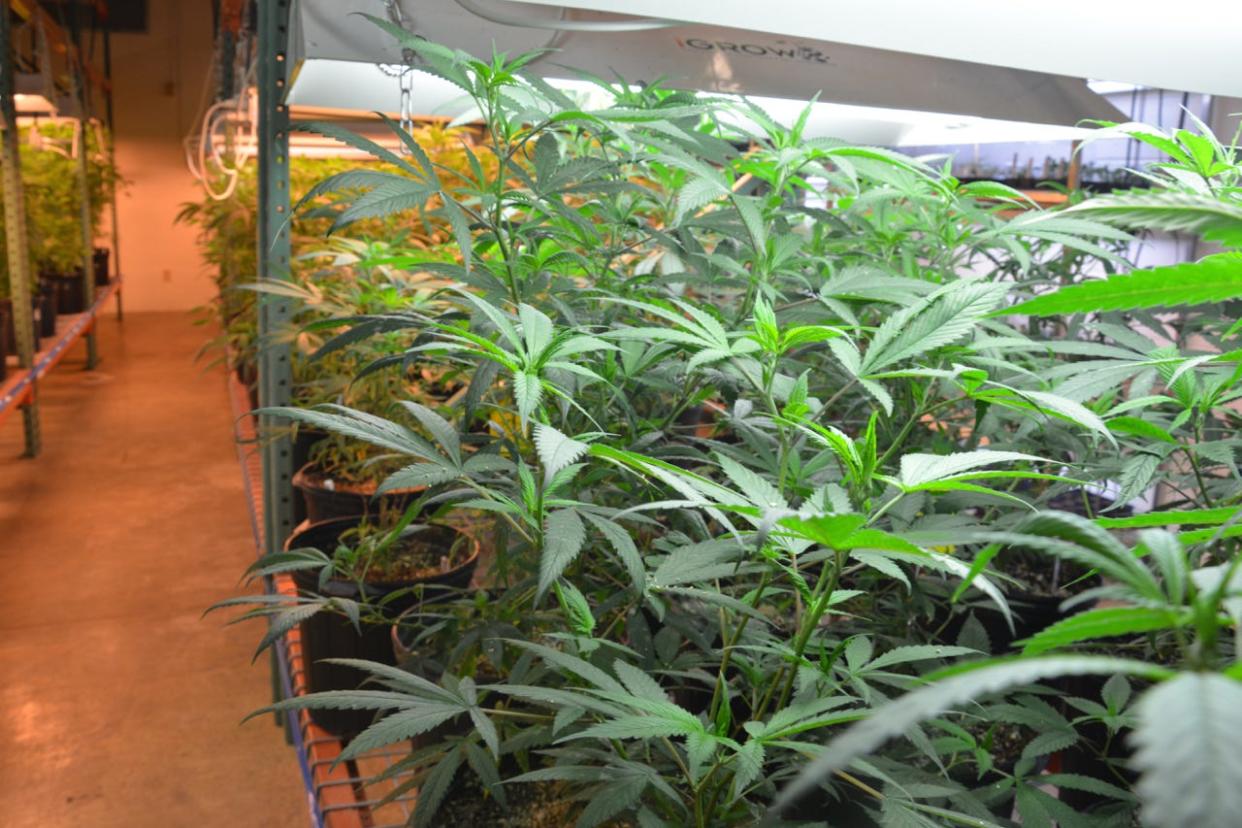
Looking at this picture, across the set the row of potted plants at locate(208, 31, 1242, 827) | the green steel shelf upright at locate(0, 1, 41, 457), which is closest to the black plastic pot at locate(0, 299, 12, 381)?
the green steel shelf upright at locate(0, 1, 41, 457)

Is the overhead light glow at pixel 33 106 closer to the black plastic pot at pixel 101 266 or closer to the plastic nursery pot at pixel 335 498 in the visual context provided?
the black plastic pot at pixel 101 266

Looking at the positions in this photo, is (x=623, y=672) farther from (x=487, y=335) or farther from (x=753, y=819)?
(x=487, y=335)

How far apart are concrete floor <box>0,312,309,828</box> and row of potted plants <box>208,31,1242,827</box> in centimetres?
117

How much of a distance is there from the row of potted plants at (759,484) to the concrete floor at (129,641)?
117 cm

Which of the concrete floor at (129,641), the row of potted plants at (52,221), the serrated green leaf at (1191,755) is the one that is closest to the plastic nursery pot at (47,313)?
the row of potted plants at (52,221)

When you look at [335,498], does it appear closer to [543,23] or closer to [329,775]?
[329,775]

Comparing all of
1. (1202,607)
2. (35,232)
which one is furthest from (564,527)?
(35,232)

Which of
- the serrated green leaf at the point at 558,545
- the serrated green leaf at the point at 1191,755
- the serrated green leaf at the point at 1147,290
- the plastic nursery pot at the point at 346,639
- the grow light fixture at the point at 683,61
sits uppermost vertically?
the grow light fixture at the point at 683,61

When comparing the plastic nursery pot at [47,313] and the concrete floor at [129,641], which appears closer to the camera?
the concrete floor at [129,641]

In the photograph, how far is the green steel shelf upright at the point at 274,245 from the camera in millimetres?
1509

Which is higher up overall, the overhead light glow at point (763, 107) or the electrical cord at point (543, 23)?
the electrical cord at point (543, 23)

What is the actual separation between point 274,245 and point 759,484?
1.17 meters

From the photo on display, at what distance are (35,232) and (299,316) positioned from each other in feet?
11.1

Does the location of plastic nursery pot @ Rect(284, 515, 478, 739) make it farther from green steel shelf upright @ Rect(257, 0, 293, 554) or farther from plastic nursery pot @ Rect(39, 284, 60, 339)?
plastic nursery pot @ Rect(39, 284, 60, 339)
